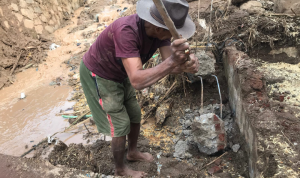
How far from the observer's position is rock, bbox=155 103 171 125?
10.5 feet

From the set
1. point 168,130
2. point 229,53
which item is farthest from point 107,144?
point 229,53

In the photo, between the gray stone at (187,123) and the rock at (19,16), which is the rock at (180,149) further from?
the rock at (19,16)

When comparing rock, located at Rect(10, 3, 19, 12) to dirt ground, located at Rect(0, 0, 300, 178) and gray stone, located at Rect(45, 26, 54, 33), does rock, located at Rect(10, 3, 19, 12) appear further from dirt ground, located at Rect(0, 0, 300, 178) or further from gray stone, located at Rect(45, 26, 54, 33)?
gray stone, located at Rect(45, 26, 54, 33)

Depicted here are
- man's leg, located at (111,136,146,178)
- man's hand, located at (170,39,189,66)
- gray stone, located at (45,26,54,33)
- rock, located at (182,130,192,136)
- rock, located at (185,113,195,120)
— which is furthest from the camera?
gray stone, located at (45,26,54,33)

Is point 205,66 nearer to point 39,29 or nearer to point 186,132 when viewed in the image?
point 186,132

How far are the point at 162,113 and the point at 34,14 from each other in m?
5.61

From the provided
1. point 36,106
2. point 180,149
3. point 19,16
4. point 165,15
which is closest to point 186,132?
point 180,149

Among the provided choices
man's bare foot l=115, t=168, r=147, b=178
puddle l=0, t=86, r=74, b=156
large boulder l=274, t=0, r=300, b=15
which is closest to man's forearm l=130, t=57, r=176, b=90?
man's bare foot l=115, t=168, r=147, b=178

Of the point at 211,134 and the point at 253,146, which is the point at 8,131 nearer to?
the point at 211,134

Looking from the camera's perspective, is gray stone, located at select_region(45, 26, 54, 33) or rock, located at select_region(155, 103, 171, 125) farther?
gray stone, located at select_region(45, 26, 54, 33)

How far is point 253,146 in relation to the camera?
2037 mm

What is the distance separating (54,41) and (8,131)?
3878 millimetres

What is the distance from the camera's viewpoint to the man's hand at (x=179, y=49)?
4.81 feet

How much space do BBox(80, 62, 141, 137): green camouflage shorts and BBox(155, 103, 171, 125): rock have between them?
0.98m
